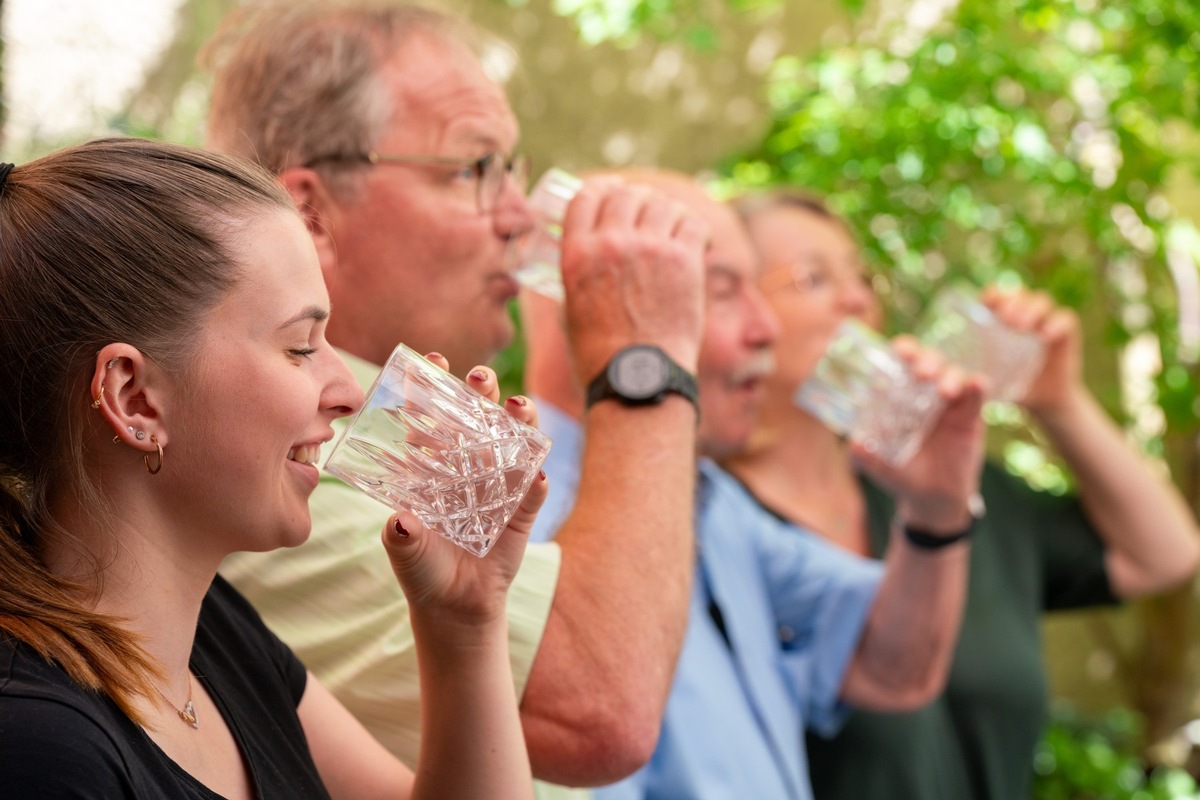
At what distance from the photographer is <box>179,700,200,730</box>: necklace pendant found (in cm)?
106

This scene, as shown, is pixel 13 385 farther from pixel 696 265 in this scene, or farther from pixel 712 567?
pixel 712 567

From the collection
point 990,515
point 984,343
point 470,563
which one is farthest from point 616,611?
point 990,515

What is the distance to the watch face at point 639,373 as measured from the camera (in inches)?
59.4

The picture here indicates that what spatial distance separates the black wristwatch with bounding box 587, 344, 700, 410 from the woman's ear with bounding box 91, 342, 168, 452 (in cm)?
61

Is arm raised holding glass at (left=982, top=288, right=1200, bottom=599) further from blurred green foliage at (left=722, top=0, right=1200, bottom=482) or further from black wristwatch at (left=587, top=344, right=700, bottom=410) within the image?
black wristwatch at (left=587, top=344, right=700, bottom=410)

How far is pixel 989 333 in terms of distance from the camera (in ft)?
8.42

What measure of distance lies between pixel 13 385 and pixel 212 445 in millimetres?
155

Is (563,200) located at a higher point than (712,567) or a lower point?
higher

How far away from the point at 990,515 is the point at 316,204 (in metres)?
1.79

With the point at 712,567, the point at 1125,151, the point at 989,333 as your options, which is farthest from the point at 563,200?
the point at 1125,151

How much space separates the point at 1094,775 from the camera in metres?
4.09

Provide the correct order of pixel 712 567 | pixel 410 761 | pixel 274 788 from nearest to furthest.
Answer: pixel 274 788 < pixel 410 761 < pixel 712 567

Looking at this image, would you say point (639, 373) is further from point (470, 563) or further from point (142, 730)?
point (142, 730)

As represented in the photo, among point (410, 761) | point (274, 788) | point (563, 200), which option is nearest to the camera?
point (274, 788)
